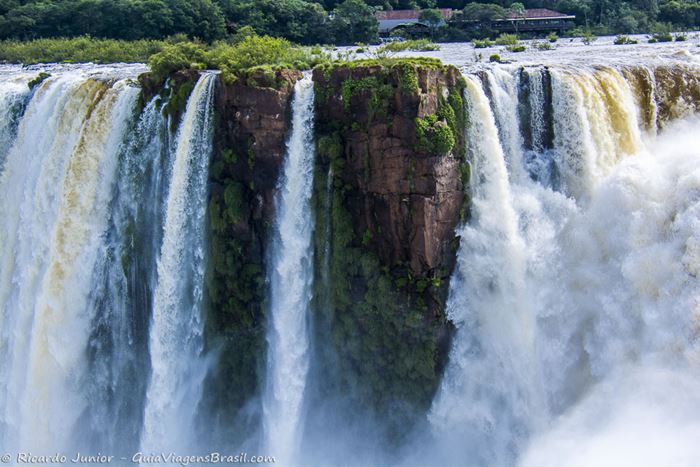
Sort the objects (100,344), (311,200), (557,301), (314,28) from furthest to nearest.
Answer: (314,28), (100,344), (311,200), (557,301)

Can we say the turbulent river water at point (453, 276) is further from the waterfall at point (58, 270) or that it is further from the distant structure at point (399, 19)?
the distant structure at point (399, 19)

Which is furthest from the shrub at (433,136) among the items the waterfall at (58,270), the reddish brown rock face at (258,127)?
the waterfall at (58,270)

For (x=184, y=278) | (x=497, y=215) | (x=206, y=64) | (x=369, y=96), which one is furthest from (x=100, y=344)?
(x=497, y=215)

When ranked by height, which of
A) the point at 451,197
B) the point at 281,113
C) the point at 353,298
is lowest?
→ the point at 353,298

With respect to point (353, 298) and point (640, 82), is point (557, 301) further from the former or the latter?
point (640, 82)

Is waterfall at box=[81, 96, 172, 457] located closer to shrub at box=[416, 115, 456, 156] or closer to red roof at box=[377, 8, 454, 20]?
shrub at box=[416, 115, 456, 156]
